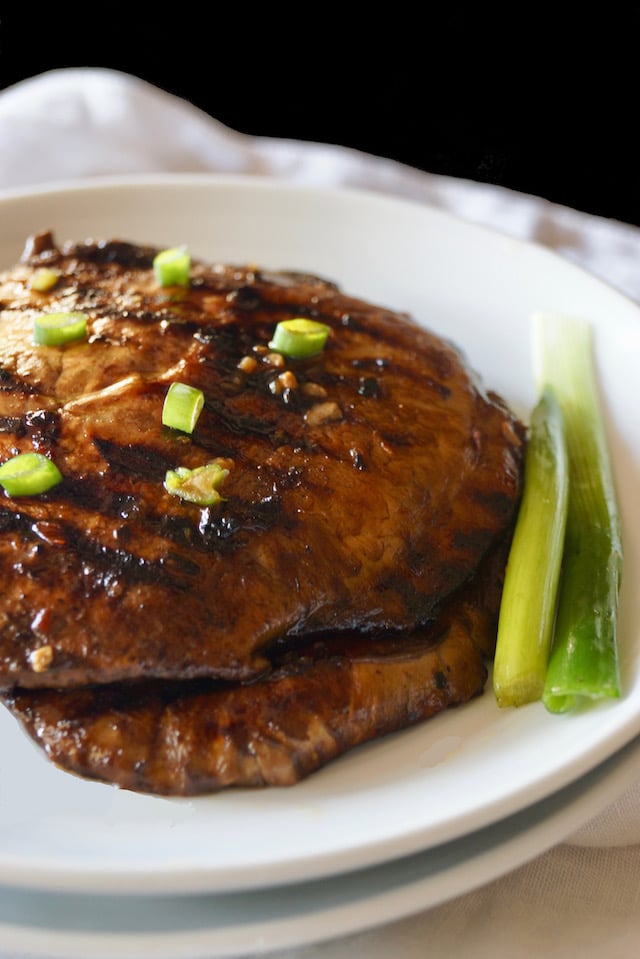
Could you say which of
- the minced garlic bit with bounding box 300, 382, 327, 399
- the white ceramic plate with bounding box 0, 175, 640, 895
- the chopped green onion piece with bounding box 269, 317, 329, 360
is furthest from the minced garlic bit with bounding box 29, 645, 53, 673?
the chopped green onion piece with bounding box 269, 317, 329, 360

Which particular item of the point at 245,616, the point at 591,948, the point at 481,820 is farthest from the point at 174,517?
the point at 591,948

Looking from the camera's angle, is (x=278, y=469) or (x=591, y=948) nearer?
(x=591, y=948)

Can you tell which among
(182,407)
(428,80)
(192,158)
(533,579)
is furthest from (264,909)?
(428,80)

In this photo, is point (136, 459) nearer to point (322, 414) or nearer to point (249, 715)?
point (322, 414)

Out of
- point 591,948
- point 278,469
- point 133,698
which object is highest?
point 278,469

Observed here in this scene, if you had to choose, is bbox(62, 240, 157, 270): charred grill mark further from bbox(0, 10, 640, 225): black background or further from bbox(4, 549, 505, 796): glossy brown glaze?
bbox(0, 10, 640, 225): black background

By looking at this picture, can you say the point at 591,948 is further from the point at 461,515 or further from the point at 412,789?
the point at 461,515
